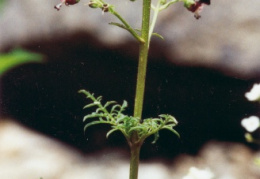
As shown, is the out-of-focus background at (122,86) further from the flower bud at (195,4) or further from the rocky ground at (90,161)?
the flower bud at (195,4)

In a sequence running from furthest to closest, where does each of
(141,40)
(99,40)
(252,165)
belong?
1. (99,40)
2. (252,165)
3. (141,40)

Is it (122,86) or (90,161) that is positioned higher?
(122,86)

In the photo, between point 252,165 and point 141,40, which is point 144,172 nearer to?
point 252,165

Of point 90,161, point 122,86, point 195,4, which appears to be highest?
point 195,4

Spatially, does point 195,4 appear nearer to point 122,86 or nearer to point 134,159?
point 134,159

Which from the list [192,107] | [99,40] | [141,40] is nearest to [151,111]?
[192,107]

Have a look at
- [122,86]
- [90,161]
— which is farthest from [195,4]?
[90,161]

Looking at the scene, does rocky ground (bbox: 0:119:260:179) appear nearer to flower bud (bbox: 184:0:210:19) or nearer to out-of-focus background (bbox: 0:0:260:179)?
out-of-focus background (bbox: 0:0:260:179)

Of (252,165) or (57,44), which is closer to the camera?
(252,165)

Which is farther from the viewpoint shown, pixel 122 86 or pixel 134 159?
pixel 122 86
